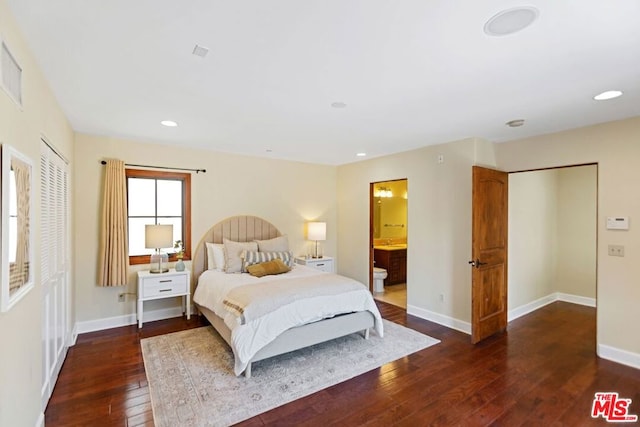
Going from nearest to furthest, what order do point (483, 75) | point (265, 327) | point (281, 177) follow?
point (483, 75)
point (265, 327)
point (281, 177)

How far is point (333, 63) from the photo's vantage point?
1.99 metres

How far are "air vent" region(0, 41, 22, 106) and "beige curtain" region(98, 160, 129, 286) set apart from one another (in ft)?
8.04

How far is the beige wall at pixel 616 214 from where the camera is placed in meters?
3.03

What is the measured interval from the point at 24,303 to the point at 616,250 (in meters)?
4.89

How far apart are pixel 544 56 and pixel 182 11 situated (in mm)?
2076

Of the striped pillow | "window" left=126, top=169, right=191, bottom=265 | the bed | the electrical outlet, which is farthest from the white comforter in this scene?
the electrical outlet

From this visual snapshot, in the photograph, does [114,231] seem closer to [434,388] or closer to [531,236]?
[434,388]

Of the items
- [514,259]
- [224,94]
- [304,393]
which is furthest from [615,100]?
[304,393]

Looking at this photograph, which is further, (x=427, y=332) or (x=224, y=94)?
(x=427, y=332)

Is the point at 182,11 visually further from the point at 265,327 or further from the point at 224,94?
the point at 265,327

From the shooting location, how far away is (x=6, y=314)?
4.75ft

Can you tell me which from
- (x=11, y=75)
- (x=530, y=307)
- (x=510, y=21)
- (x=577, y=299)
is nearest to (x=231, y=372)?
(x=11, y=75)

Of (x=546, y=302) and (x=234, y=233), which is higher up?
(x=234, y=233)

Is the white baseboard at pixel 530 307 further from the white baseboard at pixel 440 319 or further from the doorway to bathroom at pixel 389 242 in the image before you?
the doorway to bathroom at pixel 389 242
